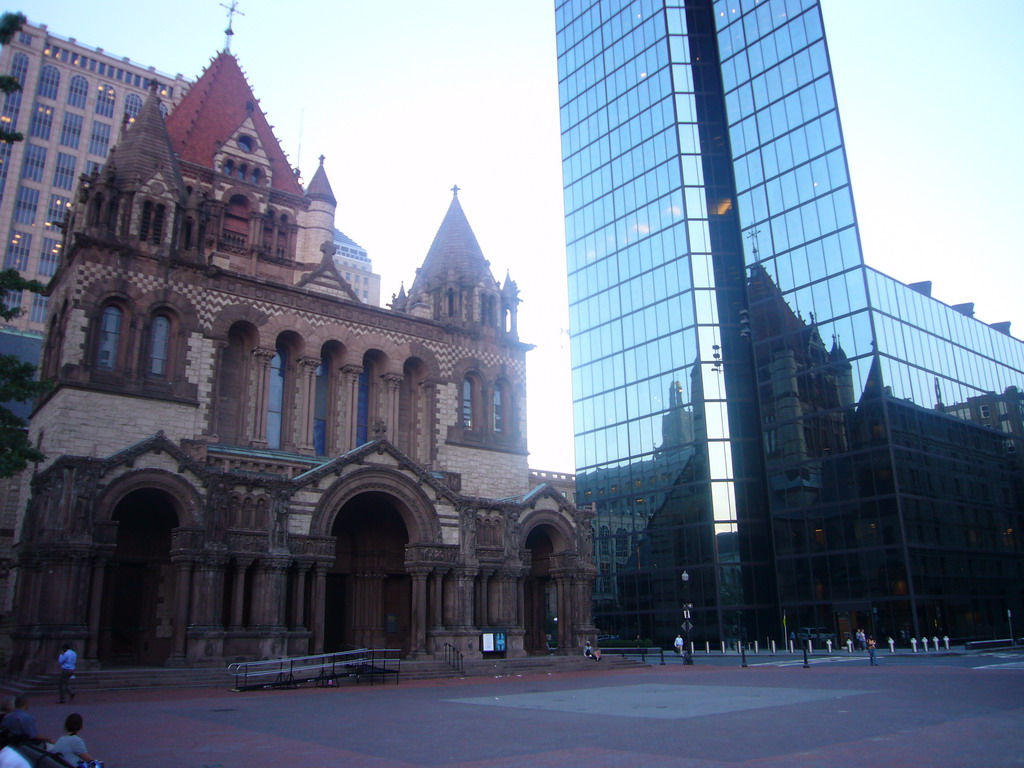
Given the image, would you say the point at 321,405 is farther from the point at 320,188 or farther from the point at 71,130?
the point at 71,130

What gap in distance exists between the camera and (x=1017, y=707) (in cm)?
1802

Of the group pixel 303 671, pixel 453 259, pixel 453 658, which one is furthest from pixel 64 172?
pixel 303 671

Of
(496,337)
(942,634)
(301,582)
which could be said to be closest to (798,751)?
(301,582)

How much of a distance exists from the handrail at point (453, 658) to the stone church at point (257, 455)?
14.8 inches

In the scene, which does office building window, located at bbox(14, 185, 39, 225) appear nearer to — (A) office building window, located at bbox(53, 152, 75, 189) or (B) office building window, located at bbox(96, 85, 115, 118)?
(A) office building window, located at bbox(53, 152, 75, 189)

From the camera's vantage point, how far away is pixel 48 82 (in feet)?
371

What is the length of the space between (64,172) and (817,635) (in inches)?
4316

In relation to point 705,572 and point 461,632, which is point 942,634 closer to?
point 705,572

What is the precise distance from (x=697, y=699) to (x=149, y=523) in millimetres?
21928

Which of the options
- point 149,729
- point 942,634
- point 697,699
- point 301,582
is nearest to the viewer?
point 149,729

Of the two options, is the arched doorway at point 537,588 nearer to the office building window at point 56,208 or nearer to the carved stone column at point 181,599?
the carved stone column at point 181,599

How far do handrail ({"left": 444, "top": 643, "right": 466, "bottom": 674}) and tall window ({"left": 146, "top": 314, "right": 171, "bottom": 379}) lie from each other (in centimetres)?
1611

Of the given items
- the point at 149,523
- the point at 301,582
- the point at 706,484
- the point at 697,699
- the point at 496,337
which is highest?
the point at 496,337

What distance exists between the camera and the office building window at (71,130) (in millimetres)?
112312
